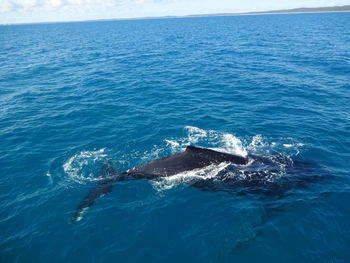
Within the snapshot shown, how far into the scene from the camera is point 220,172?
16.9 meters

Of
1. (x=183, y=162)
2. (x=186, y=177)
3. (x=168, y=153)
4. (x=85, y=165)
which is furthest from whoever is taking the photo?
(x=168, y=153)

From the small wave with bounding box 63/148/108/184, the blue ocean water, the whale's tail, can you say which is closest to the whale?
A: the whale's tail

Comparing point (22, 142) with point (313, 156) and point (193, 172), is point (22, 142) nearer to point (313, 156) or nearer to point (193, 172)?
point (193, 172)

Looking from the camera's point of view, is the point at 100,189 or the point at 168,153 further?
the point at 168,153

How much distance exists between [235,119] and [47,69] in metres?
41.9

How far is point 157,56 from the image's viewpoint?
2436 inches

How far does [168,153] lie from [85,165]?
6.64 metres

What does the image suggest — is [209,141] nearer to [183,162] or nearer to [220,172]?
[220,172]

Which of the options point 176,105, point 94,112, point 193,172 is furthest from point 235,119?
Result: point 94,112

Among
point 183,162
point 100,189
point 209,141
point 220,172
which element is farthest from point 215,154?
point 100,189

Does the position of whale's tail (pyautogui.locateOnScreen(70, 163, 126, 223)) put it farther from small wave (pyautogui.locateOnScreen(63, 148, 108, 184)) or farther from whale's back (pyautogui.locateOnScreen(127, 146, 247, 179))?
whale's back (pyautogui.locateOnScreen(127, 146, 247, 179))

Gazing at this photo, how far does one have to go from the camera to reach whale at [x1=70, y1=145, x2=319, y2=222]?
16.4m

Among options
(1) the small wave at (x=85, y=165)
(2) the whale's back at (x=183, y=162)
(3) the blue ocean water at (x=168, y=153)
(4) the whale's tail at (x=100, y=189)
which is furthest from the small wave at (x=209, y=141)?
(1) the small wave at (x=85, y=165)

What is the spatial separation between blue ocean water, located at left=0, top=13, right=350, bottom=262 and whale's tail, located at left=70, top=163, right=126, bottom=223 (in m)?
0.42
